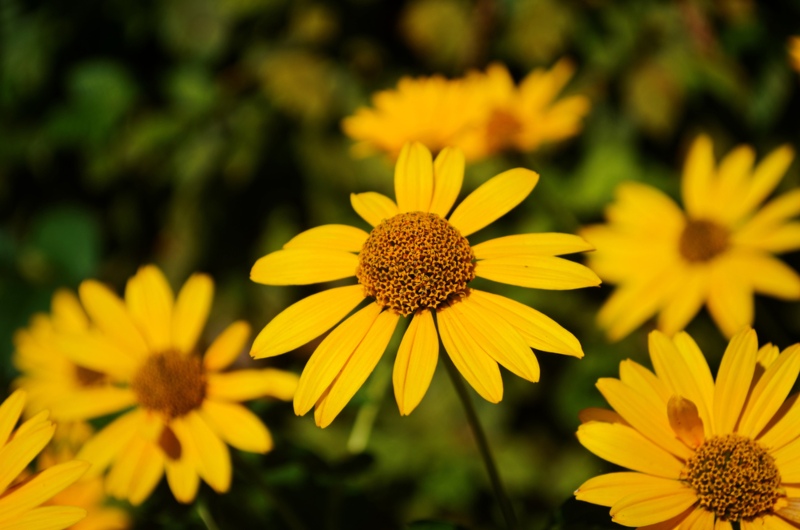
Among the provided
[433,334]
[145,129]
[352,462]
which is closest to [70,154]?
[145,129]

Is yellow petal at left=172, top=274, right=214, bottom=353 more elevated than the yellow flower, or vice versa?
yellow petal at left=172, top=274, right=214, bottom=353

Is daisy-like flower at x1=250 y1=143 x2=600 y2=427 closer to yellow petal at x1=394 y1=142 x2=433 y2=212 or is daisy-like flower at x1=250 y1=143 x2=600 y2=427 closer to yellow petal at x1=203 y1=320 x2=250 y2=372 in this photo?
yellow petal at x1=394 y1=142 x2=433 y2=212

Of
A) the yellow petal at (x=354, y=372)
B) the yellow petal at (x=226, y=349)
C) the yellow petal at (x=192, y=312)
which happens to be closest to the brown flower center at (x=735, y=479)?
the yellow petal at (x=354, y=372)

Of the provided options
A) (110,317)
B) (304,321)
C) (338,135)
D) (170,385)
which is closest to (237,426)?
(170,385)

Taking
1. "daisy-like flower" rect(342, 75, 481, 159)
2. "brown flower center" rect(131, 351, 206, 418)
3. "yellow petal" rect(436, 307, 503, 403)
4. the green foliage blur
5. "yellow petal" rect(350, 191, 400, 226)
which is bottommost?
"yellow petal" rect(436, 307, 503, 403)

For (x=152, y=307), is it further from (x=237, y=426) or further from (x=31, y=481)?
(x=31, y=481)

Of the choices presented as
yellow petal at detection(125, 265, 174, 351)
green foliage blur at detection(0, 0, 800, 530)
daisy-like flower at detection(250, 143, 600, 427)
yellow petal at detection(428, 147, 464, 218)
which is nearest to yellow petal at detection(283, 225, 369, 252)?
daisy-like flower at detection(250, 143, 600, 427)

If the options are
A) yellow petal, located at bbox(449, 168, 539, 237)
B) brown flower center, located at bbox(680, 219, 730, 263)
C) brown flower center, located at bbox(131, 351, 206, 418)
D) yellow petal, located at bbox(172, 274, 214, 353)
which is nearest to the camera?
yellow petal, located at bbox(449, 168, 539, 237)
